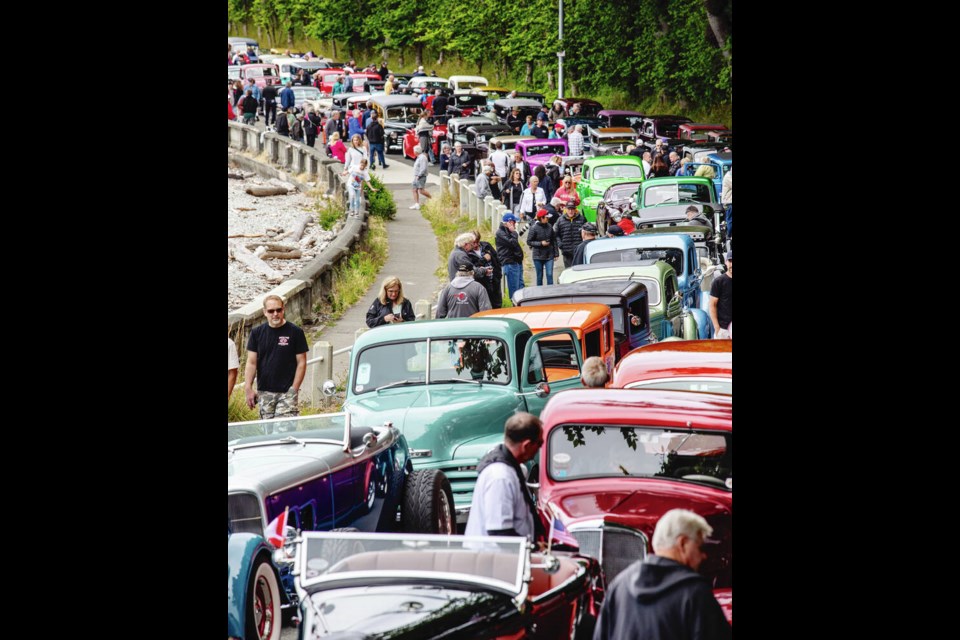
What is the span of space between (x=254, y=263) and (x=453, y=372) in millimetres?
16944

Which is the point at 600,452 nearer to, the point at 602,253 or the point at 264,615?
the point at 264,615

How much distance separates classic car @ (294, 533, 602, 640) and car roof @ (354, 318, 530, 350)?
13.8 ft

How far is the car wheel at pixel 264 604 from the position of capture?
275 inches

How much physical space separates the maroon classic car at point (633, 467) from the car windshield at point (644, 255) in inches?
372

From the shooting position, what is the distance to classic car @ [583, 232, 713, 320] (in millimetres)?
17391

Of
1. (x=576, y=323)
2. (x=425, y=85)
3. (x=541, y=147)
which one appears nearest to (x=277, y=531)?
(x=576, y=323)

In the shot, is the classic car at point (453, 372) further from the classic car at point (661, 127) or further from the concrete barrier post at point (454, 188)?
the classic car at point (661, 127)

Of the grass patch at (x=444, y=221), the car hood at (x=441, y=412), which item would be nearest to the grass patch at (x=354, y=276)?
the grass patch at (x=444, y=221)

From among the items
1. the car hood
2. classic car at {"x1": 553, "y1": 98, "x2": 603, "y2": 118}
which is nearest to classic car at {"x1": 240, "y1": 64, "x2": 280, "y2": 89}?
classic car at {"x1": 553, "y1": 98, "x2": 603, "y2": 118}

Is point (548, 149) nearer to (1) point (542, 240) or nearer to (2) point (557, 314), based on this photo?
(1) point (542, 240)

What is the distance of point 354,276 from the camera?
2248cm
